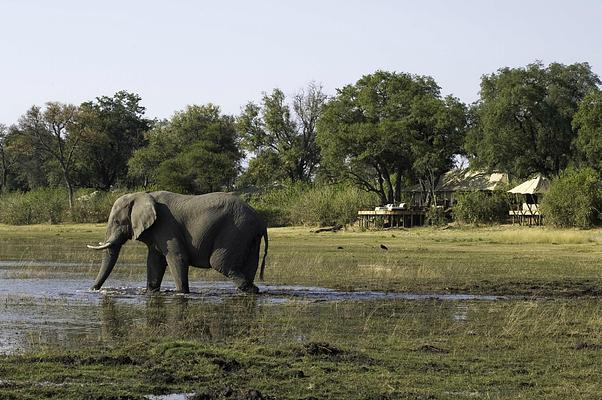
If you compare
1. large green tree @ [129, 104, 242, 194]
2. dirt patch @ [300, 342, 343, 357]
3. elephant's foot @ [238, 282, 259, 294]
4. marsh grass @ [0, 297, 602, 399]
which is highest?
large green tree @ [129, 104, 242, 194]

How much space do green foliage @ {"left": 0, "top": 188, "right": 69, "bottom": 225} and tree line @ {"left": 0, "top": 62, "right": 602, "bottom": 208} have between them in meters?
2.37

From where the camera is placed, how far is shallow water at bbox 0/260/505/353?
17.5m

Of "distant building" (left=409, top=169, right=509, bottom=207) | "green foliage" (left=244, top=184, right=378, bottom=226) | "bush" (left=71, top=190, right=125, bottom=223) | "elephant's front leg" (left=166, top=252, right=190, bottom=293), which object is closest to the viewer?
"elephant's front leg" (left=166, top=252, right=190, bottom=293)

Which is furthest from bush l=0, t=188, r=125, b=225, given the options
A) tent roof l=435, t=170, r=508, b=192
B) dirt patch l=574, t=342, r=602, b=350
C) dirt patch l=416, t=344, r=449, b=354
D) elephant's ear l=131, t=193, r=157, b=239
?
dirt patch l=574, t=342, r=602, b=350

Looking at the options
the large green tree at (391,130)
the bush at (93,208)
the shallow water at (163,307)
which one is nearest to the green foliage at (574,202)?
the large green tree at (391,130)

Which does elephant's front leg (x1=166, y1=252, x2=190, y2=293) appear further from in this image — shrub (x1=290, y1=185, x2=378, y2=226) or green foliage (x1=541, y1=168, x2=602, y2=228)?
shrub (x1=290, y1=185, x2=378, y2=226)

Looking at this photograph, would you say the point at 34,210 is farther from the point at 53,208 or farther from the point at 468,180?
the point at 468,180

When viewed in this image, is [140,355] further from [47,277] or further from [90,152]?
[90,152]

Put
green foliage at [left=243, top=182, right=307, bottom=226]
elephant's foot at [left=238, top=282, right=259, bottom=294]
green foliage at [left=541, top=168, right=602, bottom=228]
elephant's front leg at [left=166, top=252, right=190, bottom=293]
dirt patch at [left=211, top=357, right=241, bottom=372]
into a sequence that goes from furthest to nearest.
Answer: green foliage at [left=243, top=182, right=307, bottom=226], green foliage at [left=541, top=168, right=602, bottom=228], elephant's foot at [left=238, top=282, right=259, bottom=294], elephant's front leg at [left=166, top=252, right=190, bottom=293], dirt patch at [left=211, top=357, right=241, bottom=372]

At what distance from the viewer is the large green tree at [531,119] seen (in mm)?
73312

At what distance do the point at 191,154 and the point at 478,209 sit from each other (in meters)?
34.6

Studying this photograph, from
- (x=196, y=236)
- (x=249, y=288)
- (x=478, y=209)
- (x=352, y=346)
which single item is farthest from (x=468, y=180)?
(x=352, y=346)

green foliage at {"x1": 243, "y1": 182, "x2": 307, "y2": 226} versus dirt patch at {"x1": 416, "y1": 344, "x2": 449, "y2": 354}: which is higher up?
green foliage at {"x1": 243, "y1": 182, "x2": 307, "y2": 226}

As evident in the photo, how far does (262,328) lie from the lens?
1792 cm
